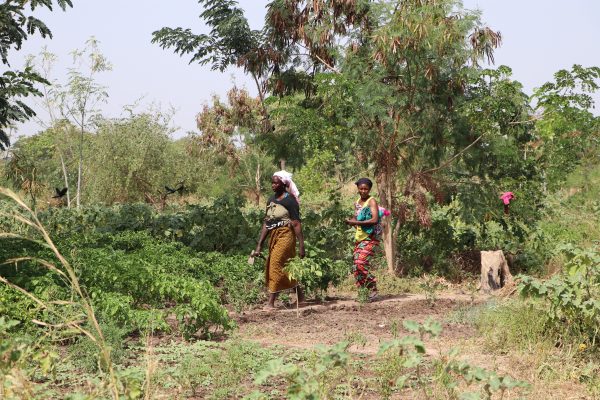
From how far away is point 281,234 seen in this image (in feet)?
28.6

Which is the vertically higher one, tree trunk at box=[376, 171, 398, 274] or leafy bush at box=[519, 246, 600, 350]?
tree trunk at box=[376, 171, 398, 274]

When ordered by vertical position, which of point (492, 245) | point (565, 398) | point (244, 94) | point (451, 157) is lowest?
point (565, 398)

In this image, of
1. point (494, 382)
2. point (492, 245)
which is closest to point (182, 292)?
point (494, 382)

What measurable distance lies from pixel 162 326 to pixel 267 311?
2.32 m

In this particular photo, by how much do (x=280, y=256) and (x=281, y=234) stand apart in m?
0.25

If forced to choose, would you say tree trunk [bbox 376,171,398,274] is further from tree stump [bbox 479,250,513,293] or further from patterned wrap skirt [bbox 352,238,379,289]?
patterned wrap skirt [bbox 352,238,379,289]

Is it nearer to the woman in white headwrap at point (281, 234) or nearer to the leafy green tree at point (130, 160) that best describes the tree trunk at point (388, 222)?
the woman in white headwrap at point (281, 234)

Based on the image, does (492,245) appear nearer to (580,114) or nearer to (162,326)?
(580,114)

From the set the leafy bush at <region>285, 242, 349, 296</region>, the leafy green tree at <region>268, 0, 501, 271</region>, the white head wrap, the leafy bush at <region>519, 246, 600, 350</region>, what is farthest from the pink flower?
the leafy bush at <region>519, 246, 600, 350</region>

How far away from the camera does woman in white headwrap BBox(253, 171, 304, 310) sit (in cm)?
866

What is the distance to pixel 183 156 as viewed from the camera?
27266mm

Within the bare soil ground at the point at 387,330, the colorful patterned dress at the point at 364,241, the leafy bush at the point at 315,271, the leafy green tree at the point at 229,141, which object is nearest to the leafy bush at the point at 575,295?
the bare soil ground at the point at 387,330

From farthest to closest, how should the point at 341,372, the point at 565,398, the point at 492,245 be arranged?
1. the point at 492,245
2. the point at 341,372
3. the point at 565,398

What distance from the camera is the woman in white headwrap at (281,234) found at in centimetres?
866
